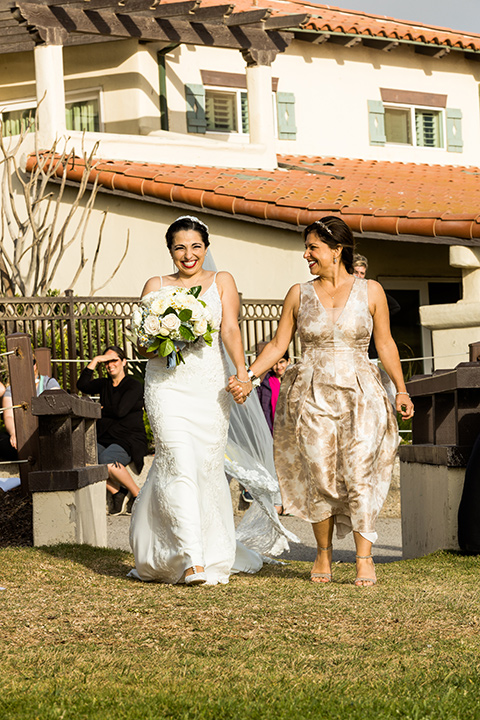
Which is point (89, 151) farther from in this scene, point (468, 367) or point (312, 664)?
point (312, 664)

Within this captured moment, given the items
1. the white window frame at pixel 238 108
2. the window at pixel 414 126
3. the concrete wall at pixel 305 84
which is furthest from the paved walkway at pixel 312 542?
the window at pixel 414 126

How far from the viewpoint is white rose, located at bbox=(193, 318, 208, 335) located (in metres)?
6.41

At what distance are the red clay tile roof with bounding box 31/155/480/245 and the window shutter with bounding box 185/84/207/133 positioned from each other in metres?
2.12

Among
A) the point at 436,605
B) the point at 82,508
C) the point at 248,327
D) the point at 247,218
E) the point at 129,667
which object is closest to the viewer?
the point at 129,667

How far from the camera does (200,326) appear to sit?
6430 millimetres

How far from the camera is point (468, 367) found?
749 centimetres

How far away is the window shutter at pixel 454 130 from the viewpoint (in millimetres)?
23234

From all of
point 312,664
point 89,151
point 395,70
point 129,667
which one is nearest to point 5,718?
point 129,667

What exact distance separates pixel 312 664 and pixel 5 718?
1.21 meters

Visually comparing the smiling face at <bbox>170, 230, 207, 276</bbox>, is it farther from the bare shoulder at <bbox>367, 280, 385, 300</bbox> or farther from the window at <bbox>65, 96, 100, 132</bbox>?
the window at <bbox>65, 96, 100, 132</bbox>

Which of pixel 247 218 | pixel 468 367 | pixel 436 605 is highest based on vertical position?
pixel 247 218

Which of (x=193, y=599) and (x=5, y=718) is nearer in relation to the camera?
(x=5, y=718)

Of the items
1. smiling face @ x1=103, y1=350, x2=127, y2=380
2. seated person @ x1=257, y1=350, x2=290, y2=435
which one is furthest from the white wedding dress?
seated person @ x1=257, y1=350, x2=290, y2=435

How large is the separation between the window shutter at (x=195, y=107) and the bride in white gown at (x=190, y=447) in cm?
1457
